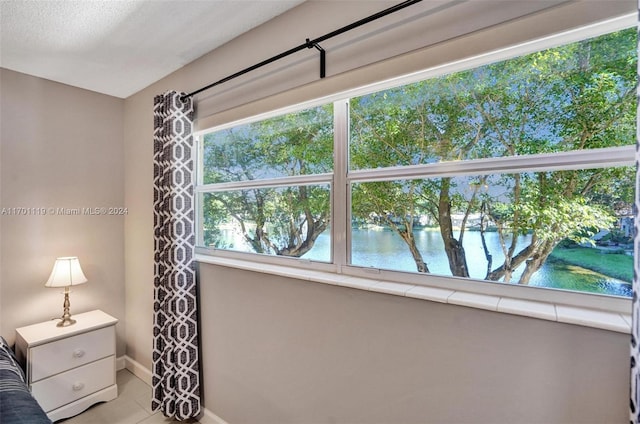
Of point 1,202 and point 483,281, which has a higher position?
point 1,202

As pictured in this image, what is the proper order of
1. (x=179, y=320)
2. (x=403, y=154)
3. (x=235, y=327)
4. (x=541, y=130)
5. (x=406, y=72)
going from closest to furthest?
(x=541, y=130), (x=406, y=72), (x=403, y=154), (x=235, y=327), (x=179, y=320)

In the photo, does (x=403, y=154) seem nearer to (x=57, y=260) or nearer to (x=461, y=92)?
(x=461, y=92)

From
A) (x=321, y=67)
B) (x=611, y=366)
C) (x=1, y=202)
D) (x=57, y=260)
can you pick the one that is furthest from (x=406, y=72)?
(x=1, y=202)

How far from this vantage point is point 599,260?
37.9 inches

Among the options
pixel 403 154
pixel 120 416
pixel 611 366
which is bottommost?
pixel 120 416

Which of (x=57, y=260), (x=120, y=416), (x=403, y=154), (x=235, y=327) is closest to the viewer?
(x=403, y=154)

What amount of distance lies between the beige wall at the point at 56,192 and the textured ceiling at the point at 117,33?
292mm

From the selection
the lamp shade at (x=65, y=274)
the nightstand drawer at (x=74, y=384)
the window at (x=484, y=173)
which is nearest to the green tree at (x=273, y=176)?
the window at (x=484, y=173)

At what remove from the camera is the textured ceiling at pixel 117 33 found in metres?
1.54

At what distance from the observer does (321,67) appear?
1437mm

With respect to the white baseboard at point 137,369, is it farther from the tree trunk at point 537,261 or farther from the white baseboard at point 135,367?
the tree trunk at point 537,261

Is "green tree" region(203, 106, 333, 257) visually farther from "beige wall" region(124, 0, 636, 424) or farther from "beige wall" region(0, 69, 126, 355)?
"beige wall" region(0, 69, 126, 355)

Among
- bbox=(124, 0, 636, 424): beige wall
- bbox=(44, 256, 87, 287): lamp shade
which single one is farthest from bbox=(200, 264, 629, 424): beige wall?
bbox=(44, 256, 87, 287): lamp shade

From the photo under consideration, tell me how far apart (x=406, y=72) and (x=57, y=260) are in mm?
2726
